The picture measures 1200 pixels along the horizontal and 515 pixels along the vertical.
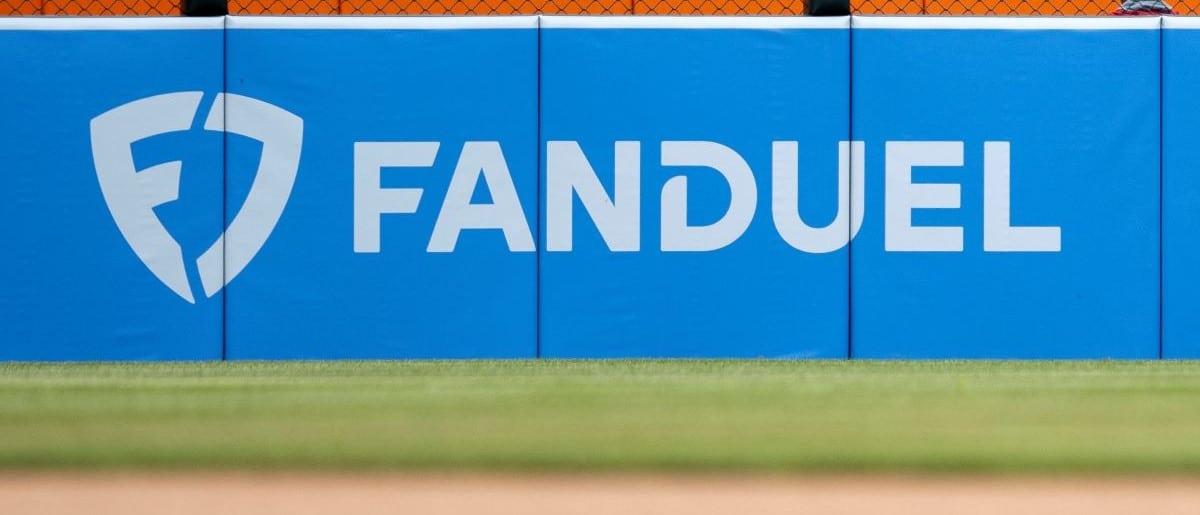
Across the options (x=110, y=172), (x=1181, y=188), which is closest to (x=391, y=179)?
(x=110, y=172)

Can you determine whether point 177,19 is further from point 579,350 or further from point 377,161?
point 579,350

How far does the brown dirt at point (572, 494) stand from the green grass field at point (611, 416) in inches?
8.7

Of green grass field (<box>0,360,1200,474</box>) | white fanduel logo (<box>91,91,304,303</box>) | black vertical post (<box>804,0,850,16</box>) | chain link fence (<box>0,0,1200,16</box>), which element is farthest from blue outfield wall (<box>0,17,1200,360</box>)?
chain link fence (<box>0,0,1200,16</box>)

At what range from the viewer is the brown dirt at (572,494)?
3676 mm

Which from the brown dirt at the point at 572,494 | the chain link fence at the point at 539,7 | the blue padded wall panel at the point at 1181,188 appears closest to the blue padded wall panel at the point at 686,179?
the chain link fence at the point at 539,7

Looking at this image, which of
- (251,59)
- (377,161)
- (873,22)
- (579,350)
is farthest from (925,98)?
(251,59)

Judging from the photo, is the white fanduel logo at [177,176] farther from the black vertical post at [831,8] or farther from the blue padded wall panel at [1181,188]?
the blue padded wall panel at [1181,188]

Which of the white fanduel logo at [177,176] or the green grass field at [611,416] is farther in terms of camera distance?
the white fanduel logo at [177,176]

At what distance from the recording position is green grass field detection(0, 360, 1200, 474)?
4605 mm

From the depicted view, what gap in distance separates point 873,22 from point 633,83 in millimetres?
1244

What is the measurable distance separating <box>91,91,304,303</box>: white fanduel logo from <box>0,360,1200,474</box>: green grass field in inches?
22.0

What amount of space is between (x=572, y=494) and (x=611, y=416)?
181 cm

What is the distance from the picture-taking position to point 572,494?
394cm

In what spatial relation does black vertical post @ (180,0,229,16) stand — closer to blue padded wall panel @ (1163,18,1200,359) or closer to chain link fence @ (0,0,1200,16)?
chain link fence @ (0,0,1200,16)
